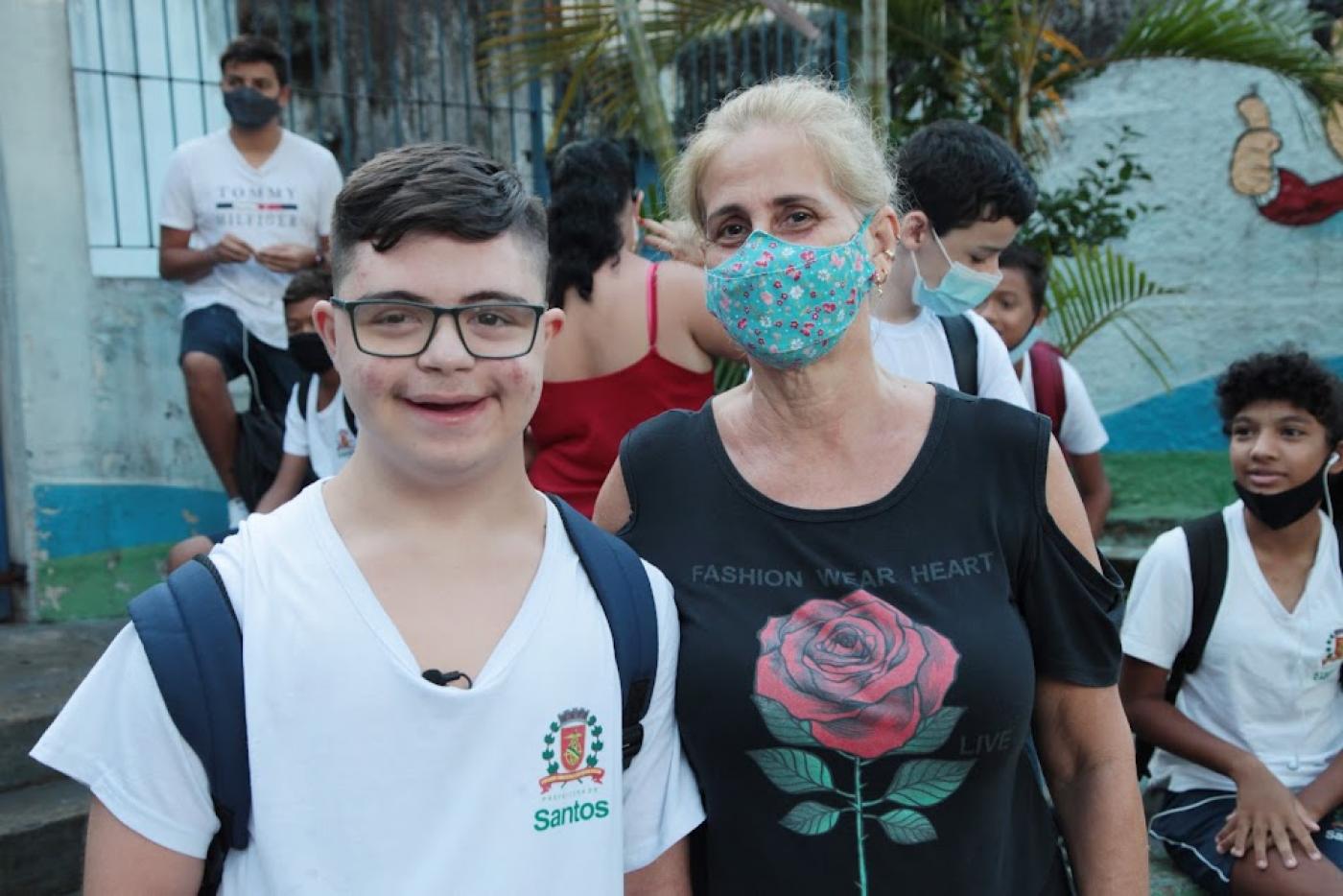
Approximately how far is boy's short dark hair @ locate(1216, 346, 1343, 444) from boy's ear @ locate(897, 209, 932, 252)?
1.17 metres

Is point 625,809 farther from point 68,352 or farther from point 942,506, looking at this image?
point 68,352

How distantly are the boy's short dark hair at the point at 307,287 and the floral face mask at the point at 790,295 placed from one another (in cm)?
288

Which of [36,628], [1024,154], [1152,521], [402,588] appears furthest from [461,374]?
[1152,521]

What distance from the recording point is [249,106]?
4914 mm

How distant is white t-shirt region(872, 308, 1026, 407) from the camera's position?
2670 mm

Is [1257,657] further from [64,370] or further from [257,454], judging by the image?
[64,370]

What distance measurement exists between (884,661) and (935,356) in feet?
3.66

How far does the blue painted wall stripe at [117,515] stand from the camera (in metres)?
4.96

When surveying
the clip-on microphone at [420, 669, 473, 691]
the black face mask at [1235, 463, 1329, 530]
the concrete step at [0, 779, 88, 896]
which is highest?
the clip-on microphone at [420, 669, 473, 691]

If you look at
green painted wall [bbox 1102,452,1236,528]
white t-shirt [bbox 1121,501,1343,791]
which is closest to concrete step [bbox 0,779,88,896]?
white t-shirt [bbox 1121,501,1343,791]

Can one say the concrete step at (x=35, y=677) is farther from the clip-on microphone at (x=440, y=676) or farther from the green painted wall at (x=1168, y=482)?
the green painted wall at (x=1168, y=482)

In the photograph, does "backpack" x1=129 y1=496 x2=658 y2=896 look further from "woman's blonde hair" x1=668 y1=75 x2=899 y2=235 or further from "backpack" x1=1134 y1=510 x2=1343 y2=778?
"backpack" x1=1134 y1=510 x2=1343 y2=778

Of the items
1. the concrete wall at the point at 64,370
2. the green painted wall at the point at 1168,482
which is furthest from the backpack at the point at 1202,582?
the green painted wall at the point at 1168,482

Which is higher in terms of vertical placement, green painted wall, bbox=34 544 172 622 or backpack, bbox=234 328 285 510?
backpack, bbox=234 328 285 510
